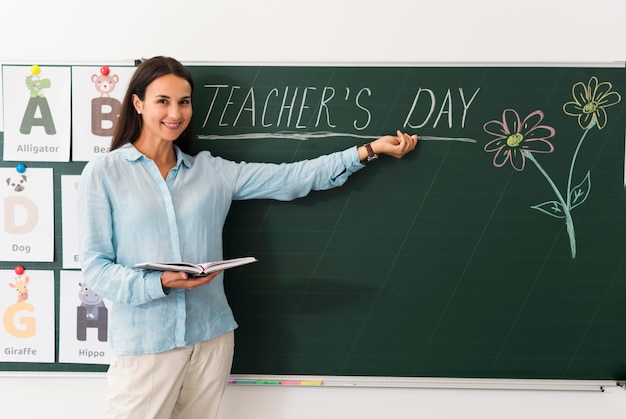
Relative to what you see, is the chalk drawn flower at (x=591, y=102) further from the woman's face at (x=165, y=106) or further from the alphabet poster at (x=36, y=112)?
the alphabet poster at (x=36, y=112)

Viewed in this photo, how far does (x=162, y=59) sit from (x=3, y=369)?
1.48 m

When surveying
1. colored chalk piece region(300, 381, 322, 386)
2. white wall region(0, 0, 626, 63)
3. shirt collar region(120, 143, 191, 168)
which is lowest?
colored chalk piece region(300, 381, 322, 386)

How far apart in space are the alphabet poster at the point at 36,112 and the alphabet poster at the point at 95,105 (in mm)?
33

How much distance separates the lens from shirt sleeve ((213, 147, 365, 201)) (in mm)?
2100

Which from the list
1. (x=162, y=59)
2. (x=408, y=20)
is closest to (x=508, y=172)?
(x=408, y=20)

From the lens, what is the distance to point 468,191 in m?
2.21

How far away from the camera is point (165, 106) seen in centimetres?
192

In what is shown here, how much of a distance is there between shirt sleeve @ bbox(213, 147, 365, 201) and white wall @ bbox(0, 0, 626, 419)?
0.43 meters

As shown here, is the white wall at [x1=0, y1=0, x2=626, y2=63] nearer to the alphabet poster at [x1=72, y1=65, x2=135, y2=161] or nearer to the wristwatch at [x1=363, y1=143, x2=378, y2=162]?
the alphabet poster at [x1=72, y1=65, x2=135, y2=161]

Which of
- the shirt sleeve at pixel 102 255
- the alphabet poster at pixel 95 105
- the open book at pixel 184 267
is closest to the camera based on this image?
the open book at pixel 184 267

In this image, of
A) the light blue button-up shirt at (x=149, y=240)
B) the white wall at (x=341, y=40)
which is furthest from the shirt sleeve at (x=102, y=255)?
the white wall at (x=341, y=40)

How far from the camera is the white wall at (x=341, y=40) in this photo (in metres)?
2.20

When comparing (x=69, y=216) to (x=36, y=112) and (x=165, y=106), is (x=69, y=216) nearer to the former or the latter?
(x=36, y=112)

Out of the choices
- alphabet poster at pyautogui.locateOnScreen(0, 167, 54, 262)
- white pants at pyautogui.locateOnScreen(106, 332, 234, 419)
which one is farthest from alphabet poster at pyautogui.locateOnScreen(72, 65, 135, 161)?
white pants at pyautogui.locateOnScreen(106, 332, 234, 419)
